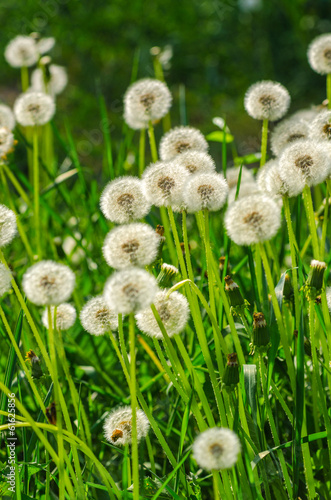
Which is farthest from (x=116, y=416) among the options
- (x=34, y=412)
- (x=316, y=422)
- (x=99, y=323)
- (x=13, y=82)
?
(x=13, y=82)

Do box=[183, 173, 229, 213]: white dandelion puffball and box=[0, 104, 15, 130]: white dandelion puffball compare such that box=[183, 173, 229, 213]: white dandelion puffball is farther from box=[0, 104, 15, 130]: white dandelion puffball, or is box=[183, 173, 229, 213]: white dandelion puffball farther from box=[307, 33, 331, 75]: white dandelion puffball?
box=[0, 104, 15, 130]: white dandelion puffball

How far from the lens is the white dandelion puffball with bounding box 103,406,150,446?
4.00 feet

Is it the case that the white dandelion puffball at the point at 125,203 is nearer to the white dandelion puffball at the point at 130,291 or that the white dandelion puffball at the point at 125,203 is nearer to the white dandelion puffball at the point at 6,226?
the white dandelion puffball at the point at 6,226

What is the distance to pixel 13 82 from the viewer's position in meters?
8.11

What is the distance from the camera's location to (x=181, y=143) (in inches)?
66.0

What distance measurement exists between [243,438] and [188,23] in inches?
293

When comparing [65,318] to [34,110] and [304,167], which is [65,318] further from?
[34,110]

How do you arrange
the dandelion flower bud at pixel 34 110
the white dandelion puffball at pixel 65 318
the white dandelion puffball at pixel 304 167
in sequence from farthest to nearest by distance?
the dandelion flower bud at pixel 34 110, the white dandelion puffball at pixel 65 318, the white dandelion puffball at pixel 304 167

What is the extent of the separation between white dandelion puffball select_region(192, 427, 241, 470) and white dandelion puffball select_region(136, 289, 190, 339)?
0.32 metres

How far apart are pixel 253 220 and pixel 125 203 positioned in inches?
13.6

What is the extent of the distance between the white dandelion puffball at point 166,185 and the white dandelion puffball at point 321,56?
821 mm

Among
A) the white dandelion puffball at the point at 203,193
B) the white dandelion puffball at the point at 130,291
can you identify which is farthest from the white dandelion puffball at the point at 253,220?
the white dandelion puffball at the point at 130,291

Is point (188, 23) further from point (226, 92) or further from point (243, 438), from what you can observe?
point (243, 438)

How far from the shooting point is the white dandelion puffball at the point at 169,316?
4.00ft
